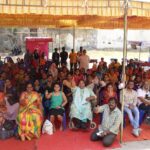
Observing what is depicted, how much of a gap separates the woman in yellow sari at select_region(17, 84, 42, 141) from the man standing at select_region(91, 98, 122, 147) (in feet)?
4.01

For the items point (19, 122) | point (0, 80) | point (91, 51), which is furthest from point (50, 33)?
point (19, 122)

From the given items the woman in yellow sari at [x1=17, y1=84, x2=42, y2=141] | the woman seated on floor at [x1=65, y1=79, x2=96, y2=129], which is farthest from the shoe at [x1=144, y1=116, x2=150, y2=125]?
the woman in yellow sari at [x1=17, y1=84, x2=42, y2=141]

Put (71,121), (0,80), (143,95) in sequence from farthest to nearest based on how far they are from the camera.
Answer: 1. (0,80)
2. (143,95)
3. (71,121)

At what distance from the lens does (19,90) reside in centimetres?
868

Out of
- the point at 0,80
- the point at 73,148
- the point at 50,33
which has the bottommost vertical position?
the point at 73,148

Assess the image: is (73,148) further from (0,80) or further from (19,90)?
(0,80)

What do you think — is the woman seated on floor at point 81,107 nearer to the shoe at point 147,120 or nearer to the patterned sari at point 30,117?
the patterned sari at point 30,117

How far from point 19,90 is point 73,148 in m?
2.64

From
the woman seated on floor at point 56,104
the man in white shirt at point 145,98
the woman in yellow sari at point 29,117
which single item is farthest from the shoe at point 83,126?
the man in white shirt at point 145,98

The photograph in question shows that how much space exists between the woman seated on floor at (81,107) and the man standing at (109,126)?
2.13ft

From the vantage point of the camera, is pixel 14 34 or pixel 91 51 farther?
pixel 91 51

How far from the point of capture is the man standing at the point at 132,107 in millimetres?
7572

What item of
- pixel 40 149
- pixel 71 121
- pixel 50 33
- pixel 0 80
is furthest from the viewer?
pixel 50 33

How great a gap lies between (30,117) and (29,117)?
0.07 ft
